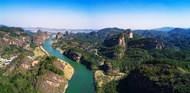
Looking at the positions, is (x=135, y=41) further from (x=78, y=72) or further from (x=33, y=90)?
(x=33, y=90)

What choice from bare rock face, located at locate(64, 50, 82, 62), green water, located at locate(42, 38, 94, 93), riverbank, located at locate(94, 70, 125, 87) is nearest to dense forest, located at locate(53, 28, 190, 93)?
bare rock face, located at locate(64, 50, 82, 62)

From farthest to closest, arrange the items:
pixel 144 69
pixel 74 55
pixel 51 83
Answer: pixel 74 55 < pixel 51 83 < pixel 144 69

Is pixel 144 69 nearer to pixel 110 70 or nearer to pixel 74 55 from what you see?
pixel 110 70

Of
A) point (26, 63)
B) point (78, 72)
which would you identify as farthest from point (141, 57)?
point (26, 63)

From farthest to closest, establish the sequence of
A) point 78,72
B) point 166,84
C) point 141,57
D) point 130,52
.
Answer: point 130,52 → point 141,57 → point 78,72 → point 166,84

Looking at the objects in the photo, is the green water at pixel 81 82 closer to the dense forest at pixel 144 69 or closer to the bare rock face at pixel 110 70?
the dense forest at pixel 144 69

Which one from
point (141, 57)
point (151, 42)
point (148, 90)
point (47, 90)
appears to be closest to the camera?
point (148, 90)

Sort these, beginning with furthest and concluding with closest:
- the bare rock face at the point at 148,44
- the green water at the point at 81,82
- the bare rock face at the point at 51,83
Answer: the bare rock face at the point at 148,44, the green water at the point at 81,82, the bare rock face at the point at 51,83

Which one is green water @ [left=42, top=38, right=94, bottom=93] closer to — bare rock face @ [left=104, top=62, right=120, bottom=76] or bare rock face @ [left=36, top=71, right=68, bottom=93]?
bare rock face @ [left=36, top=71, right=68, bottom=93]

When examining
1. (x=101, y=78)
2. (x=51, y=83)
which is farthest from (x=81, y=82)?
(x=51, y=83)

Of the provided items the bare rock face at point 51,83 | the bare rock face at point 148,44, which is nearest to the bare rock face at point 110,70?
the bare rock face at point 51,83

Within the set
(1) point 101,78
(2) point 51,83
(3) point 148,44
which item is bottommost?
(1) point 101,78
